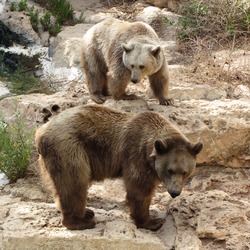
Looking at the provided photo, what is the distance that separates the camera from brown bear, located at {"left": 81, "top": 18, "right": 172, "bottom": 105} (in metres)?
7.61

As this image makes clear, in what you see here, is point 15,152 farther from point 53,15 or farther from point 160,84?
point 53,15

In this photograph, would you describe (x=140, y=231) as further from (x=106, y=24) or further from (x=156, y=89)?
(x=106, y=24)

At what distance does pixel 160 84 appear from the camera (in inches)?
311

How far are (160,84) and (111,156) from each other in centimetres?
269

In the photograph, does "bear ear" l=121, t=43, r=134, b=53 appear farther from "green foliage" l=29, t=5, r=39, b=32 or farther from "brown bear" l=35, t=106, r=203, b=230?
"green foliage" l=29, t=5, r=39, b=32

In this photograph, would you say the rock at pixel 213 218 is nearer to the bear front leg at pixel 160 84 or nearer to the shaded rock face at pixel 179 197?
the shaded rock face at pixel 179 197

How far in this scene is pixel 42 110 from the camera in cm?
717

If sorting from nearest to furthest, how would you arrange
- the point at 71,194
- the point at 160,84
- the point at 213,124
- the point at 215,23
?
the point at 71,194 → the point at 213,124 → the point at 160,84 → the point at 215,23

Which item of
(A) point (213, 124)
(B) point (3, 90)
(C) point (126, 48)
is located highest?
(C) point (126, 48)

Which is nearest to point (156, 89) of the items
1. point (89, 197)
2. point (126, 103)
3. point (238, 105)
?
point (126, 103)

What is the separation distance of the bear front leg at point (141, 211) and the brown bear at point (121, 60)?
2531 millimetres

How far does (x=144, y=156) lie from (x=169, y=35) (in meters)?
7.69

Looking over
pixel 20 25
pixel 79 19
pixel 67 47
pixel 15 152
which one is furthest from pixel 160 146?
pixel 79 19

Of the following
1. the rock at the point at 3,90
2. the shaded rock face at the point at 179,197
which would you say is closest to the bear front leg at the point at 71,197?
the shaded rock face at the point at 179,197
